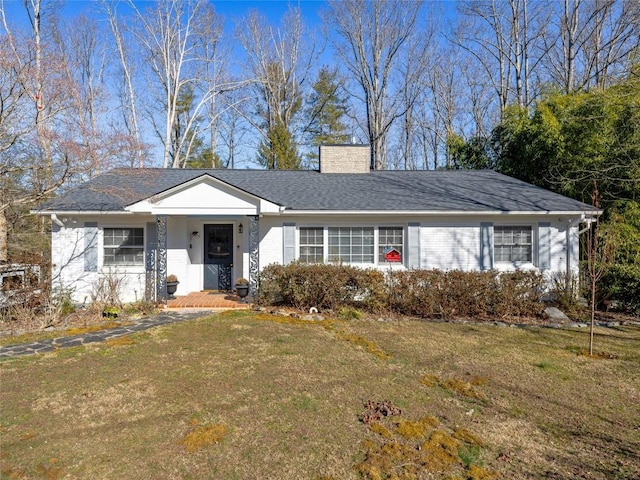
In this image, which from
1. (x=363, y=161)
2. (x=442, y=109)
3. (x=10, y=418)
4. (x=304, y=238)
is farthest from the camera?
(x=442, y=109)

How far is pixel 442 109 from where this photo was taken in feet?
89.7

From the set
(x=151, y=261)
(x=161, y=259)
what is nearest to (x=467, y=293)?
(x=161, y=259)

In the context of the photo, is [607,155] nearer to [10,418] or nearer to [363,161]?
[363,161]

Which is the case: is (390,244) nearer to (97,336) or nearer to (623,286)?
(623,286)

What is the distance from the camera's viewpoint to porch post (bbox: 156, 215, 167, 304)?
1035 cm

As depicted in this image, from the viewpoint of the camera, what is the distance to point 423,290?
9617 millimetres

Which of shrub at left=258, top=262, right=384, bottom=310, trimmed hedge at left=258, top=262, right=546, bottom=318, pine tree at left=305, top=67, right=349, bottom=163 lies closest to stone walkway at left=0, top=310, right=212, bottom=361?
shrub at left=258, top=262, right=384, bottom=310

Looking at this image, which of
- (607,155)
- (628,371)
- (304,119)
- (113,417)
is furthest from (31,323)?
(304,119)

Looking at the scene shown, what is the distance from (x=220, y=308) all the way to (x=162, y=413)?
576cm

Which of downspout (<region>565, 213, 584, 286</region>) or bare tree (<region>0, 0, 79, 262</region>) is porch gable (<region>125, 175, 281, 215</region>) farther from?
downspout (<region>565, 213, 584, 286</region>)

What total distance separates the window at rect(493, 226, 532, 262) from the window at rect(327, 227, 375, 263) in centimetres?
380

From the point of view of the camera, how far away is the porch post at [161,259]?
1035 centimetres

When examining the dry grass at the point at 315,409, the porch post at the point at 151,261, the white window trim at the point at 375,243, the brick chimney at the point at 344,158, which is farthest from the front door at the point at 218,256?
the brick chimney at the point at 344,158

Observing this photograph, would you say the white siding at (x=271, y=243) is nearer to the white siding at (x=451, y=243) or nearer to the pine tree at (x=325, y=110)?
the white siding at (x=451, y=243)
